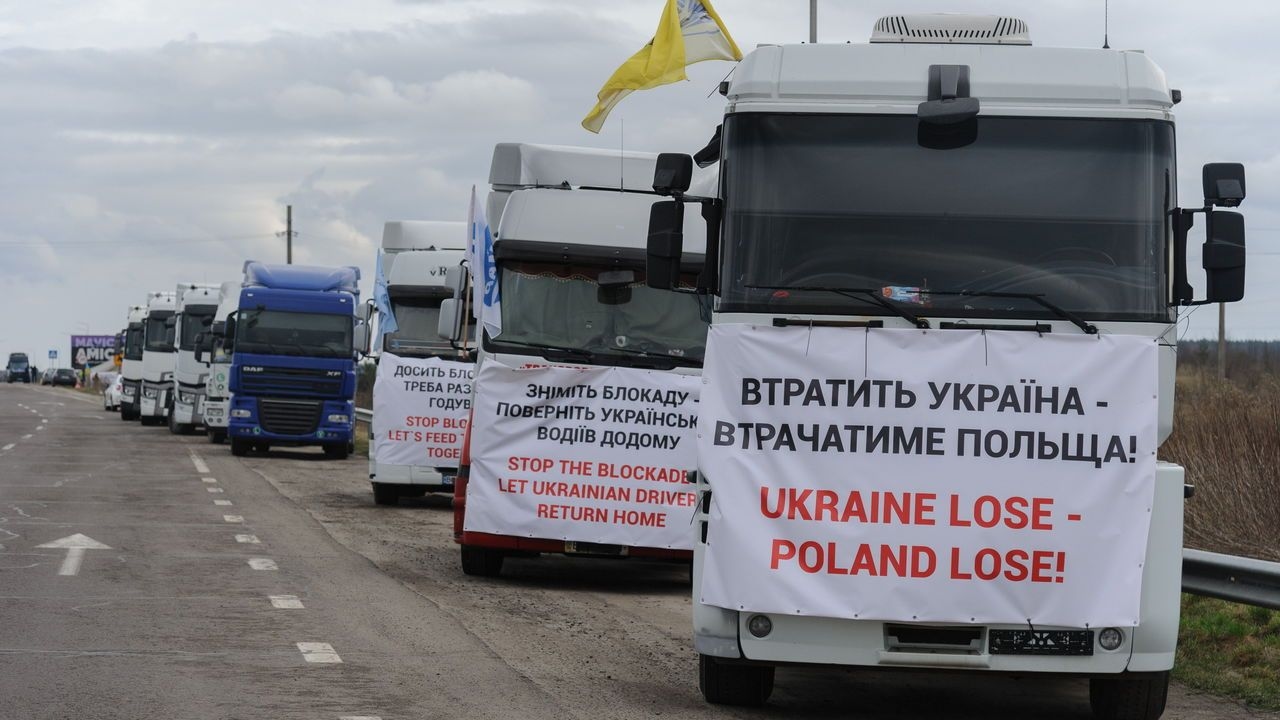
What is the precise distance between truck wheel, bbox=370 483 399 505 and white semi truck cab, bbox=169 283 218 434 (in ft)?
66.5

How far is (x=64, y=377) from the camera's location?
154250mm

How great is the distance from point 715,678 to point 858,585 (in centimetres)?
107

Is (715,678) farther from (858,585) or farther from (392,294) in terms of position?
(392,294)

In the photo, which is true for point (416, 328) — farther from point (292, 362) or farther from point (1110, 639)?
point (1110, 639)

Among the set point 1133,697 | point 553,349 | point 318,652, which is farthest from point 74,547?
point 1133,697

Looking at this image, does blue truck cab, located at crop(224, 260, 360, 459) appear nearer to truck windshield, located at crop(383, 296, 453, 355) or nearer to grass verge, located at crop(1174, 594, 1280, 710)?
truck windshield, located at crop(383, 296, 453, 355)

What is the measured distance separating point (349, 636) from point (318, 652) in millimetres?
714

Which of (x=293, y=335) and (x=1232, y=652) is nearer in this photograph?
(x=1232, y=652)

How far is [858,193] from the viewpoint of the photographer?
27.5 ft

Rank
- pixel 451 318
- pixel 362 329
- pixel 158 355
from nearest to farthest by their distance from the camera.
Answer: pixel 451 318
pixel 362 329
pixel 158 355

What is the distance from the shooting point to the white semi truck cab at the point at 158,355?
159ft

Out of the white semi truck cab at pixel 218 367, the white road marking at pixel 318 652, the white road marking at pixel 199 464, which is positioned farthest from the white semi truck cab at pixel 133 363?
the white road marking at pixel 318 652

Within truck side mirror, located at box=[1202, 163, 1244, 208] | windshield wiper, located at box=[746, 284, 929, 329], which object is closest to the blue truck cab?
windshield wiper, located at box=[746, 284, 929, 329]

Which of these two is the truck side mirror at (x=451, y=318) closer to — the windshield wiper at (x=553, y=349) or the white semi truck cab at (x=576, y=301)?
the white semi truck cab at (x=576, y=301)
